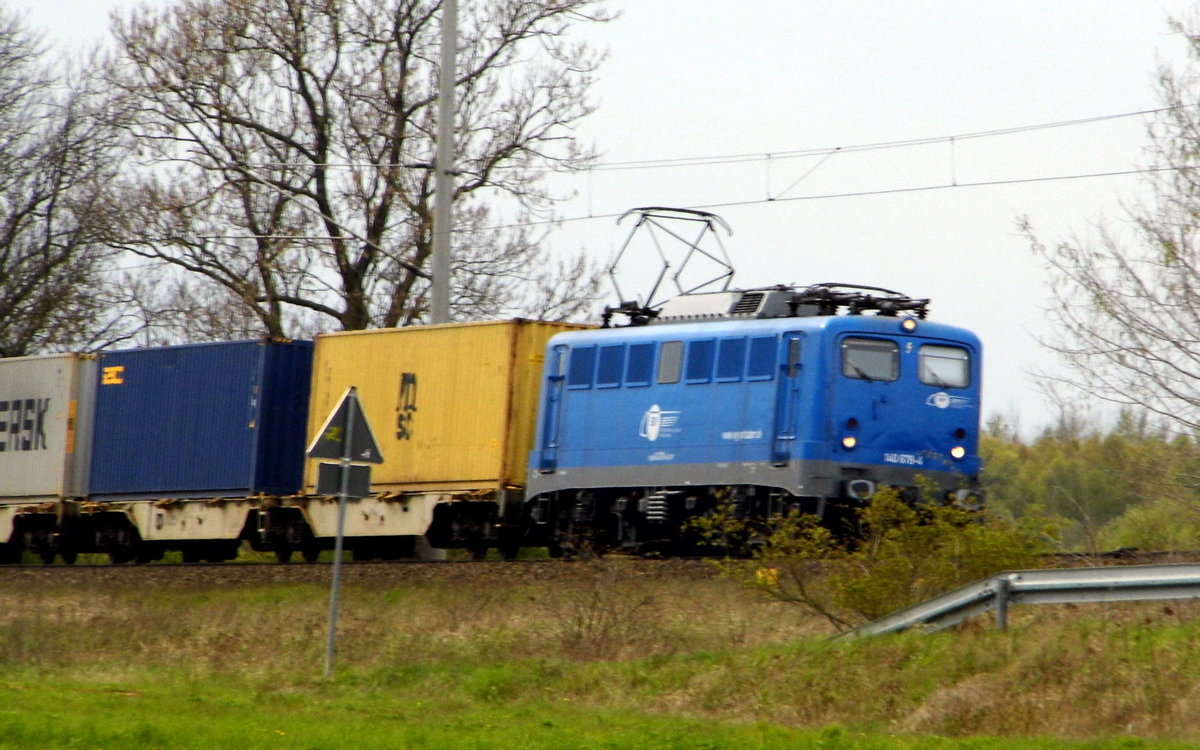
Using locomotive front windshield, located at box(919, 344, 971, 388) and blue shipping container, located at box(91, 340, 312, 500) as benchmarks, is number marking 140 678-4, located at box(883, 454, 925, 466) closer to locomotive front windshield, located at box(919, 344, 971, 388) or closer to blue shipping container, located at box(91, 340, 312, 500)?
locomotive front windshield, located at box(919, 344, 971, 388)

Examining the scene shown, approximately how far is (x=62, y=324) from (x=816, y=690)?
96.5 feet

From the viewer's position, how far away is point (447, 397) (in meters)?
22.2

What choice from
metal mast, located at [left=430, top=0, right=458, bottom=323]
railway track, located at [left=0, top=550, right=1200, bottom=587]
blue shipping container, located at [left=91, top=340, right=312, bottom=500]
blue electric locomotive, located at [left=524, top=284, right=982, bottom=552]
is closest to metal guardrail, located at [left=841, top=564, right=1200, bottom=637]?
railway track, located at [left=0, top=550, right=1200, bottom=587]

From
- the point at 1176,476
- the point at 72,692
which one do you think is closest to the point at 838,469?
the point at 1176,476

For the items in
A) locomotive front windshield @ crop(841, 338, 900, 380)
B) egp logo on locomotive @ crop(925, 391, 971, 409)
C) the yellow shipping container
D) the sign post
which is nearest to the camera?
the sign post

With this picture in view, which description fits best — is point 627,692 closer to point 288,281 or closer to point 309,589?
point 309,589

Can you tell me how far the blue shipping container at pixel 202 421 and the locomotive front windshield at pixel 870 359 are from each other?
28.5 ft

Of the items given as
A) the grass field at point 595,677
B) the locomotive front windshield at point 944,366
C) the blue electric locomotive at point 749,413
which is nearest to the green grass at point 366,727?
the grass field at point 595,677

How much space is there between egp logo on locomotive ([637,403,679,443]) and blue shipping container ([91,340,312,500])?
614 centimetres

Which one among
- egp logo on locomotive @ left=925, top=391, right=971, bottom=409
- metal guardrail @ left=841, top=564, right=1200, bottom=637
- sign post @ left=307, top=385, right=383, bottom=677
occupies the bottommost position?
metal guardrail @ left=841, top=564, right=1200, bottom=637

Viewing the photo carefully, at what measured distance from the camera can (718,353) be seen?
19500 millimetres

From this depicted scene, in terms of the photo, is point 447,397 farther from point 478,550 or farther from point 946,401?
point 946,401

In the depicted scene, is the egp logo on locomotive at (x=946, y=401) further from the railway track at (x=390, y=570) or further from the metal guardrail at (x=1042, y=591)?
the metal guardrail at (x=1042, y=591)

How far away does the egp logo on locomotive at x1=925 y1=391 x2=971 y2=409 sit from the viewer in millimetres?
19328
